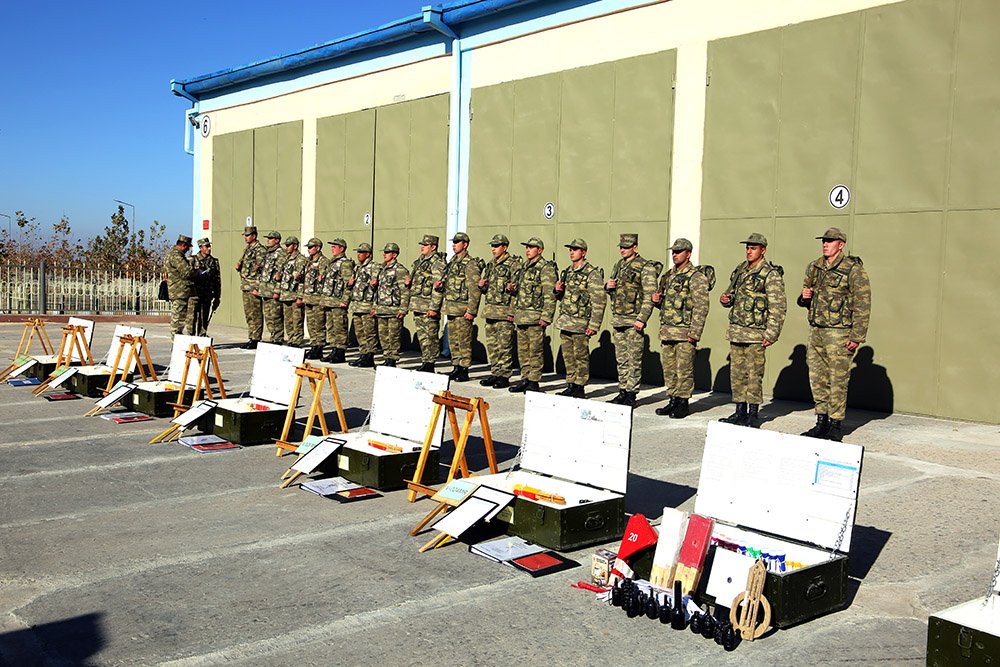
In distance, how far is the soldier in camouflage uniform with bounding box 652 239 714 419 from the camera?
1162cm

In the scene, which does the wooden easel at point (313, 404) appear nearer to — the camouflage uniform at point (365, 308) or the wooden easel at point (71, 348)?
the wooden easel at point (71, 348)

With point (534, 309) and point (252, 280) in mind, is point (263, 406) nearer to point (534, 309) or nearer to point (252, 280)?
point (534, 309)

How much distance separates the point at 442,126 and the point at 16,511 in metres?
13.3

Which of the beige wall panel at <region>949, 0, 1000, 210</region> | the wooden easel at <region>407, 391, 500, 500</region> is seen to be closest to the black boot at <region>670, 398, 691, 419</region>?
the beige wall panel at <region>949, 0, 1000, 210</region>

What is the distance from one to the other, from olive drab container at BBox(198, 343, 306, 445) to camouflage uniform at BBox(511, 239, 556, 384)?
4.52m

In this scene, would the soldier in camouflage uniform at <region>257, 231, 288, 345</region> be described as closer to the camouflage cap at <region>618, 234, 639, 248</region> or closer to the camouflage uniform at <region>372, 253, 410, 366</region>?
the camouflage uniform at <region>372, 253, 410, 366</region>

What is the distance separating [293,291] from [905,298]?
10.9 meters

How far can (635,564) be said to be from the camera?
531 centimetres

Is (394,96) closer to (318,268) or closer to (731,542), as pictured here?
(318,268)

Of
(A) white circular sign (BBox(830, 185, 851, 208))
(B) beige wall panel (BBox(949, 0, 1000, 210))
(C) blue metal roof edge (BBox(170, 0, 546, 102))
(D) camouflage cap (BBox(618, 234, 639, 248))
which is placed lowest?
(D) camouflage cap (BBox(618, 234, 639, 248))

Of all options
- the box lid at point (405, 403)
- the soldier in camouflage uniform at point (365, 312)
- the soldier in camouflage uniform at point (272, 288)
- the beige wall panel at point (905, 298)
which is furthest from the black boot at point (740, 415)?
the soldier in camouflage uniform at point (272, 288)

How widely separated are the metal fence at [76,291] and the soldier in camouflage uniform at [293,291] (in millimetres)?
10724

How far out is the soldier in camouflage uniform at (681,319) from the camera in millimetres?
11617

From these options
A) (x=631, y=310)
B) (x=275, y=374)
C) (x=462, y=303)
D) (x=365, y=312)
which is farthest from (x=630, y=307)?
(x=365, y=312)
